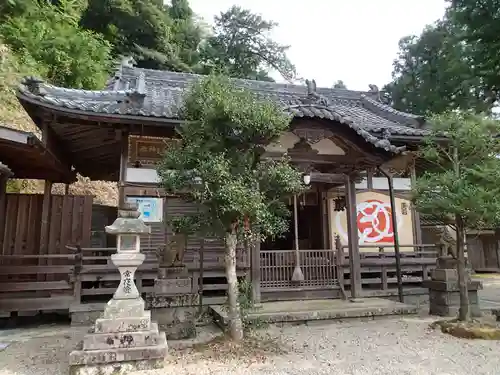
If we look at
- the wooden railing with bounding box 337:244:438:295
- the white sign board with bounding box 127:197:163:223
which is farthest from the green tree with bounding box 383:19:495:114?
the white sign board with bounding box 127:197:163:223

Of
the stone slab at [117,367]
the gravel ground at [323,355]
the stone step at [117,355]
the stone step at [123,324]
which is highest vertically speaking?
the stone step at [123,324]

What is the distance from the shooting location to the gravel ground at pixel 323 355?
4457 millimetres

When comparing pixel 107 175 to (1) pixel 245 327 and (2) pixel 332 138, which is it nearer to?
(2) pixel 332 138

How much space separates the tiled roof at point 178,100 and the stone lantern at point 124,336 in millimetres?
3294

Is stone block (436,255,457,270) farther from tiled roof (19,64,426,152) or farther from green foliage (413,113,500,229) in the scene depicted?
tiled roof (19,64,426,152)

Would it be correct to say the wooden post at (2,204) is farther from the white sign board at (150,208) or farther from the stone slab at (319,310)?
the stone slab at (319,310)

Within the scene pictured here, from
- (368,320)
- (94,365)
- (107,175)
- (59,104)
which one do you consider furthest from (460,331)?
(107,175)

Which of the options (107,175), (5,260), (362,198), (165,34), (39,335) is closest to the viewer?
(39,335)

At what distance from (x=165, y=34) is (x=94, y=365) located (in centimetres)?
2249

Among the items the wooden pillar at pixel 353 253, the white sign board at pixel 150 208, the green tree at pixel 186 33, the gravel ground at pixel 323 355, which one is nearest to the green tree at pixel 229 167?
the gravel ground at pixel 323 355

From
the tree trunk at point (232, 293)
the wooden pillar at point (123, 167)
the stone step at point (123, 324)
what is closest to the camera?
the stone step at point (123, 324)

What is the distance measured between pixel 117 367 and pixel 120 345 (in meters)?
0.23

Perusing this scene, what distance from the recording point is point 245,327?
5.61 meters

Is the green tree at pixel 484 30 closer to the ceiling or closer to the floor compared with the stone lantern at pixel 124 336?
closer to the ceiling
